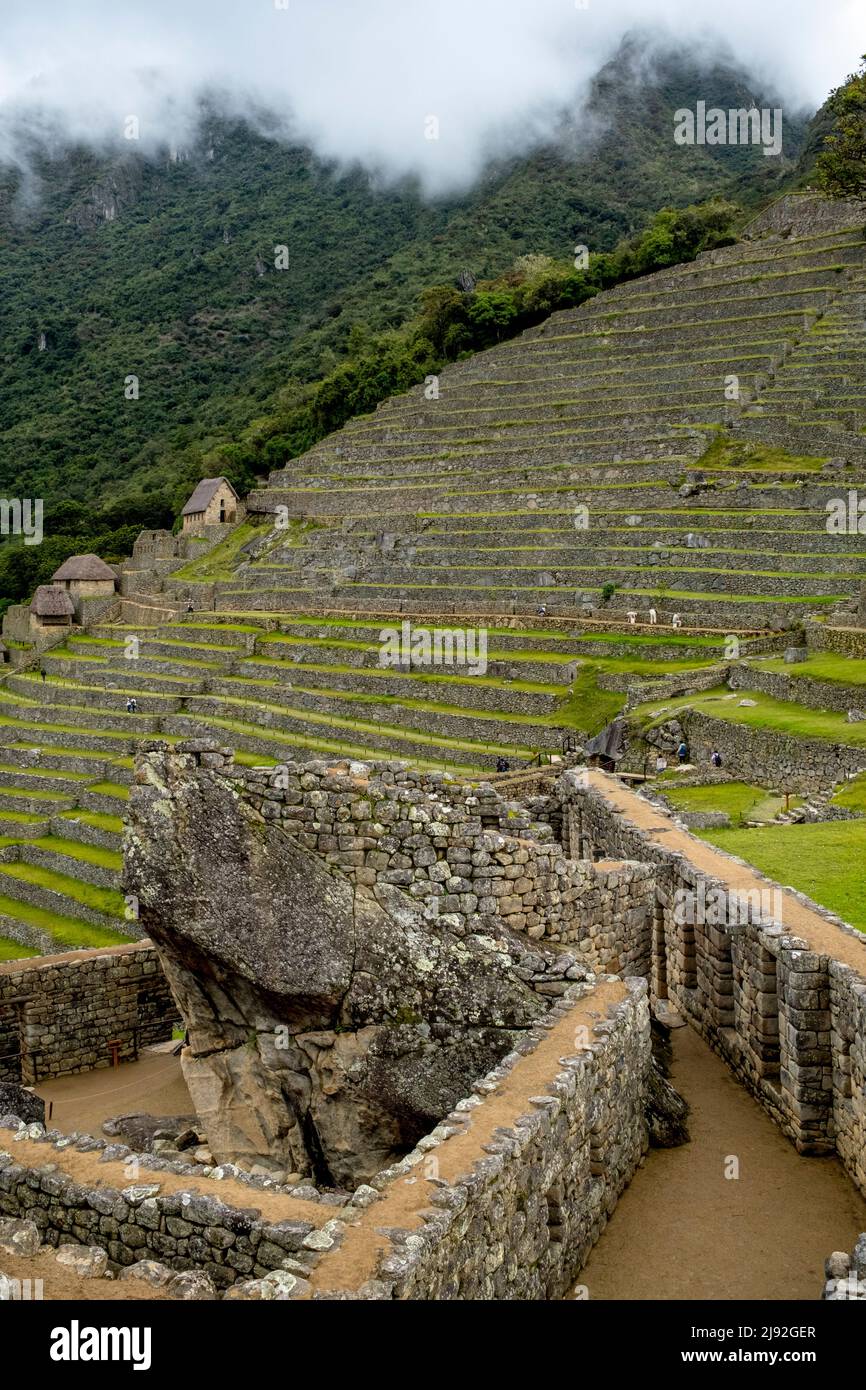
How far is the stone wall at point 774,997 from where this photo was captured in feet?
20.7

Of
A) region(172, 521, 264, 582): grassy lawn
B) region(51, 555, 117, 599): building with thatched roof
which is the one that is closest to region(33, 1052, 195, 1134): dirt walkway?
region(172, 521, 264, 582): grassy lawn

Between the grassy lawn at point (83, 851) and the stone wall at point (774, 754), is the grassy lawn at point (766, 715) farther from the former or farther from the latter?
the grassy lawn at point (83, 851)

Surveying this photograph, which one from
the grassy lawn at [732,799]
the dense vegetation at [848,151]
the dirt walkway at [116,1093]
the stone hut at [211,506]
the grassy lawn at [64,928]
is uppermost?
the dense vegetation at [848,151]

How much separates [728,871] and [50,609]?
159 feet

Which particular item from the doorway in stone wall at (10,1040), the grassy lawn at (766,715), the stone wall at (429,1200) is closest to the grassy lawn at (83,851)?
the grassy lawn at (766,715)

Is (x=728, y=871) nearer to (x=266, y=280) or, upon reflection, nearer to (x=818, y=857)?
(x=818, y=857)

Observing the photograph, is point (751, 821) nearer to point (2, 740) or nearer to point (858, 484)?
point (858, 484)

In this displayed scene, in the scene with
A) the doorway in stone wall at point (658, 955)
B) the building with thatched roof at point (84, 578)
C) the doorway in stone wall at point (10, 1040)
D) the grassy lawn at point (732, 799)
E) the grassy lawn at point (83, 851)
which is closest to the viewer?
the doorway in stone wall at point (658, 955)

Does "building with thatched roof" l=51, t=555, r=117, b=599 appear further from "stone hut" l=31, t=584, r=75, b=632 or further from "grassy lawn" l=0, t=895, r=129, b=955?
"grassy lawn" l=0, t=895, r=129, b=955

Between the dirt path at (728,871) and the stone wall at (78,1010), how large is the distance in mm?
5198

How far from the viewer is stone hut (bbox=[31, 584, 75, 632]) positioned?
52500 millimetres

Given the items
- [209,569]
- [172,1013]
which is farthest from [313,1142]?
[209,569]

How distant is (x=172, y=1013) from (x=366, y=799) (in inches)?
211

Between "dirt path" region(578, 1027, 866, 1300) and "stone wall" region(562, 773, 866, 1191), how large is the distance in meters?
0.20
